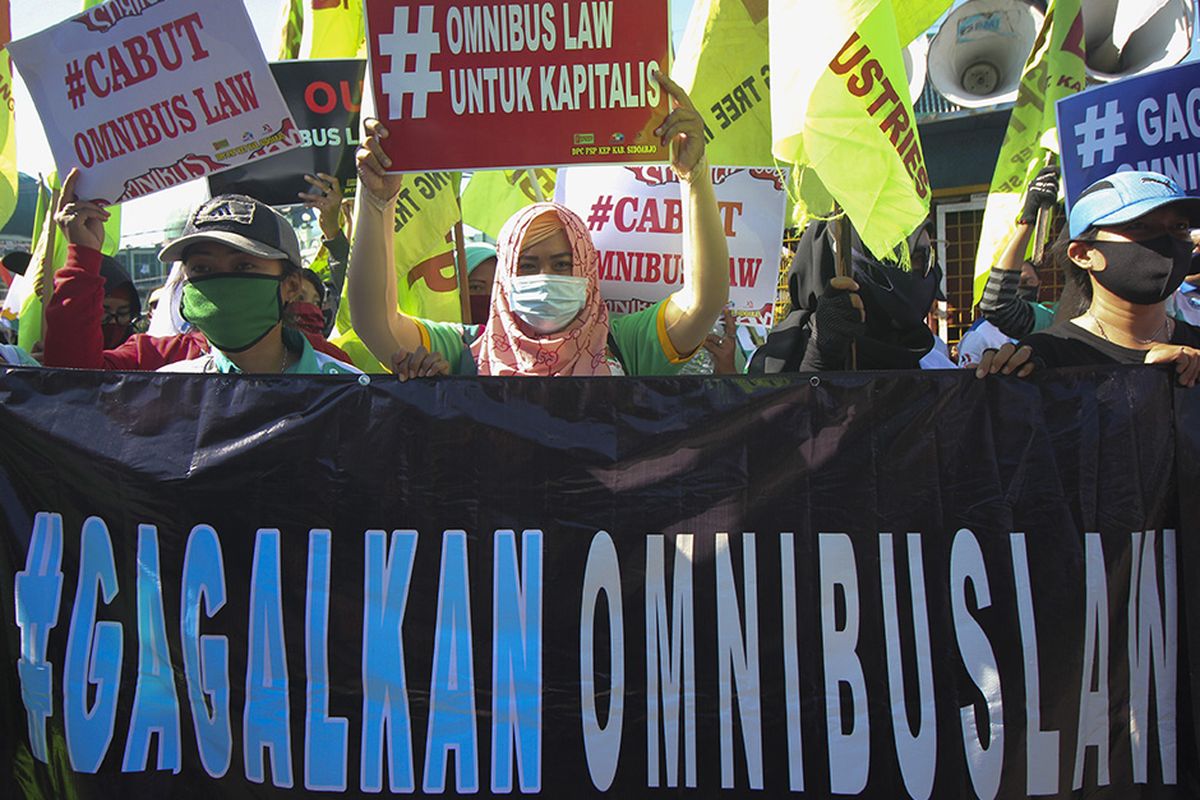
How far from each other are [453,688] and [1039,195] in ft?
10.6

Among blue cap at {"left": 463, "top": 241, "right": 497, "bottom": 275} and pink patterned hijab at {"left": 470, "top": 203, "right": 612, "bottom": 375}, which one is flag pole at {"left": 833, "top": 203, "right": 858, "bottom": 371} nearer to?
pink patterned hijab at {"left": 470, "top": 203, "right": 612, "bottom": 375}

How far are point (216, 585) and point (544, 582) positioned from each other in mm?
722

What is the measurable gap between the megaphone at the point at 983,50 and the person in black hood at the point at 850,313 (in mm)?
6522

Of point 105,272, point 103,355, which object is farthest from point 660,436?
point 105,272

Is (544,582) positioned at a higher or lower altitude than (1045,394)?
lower

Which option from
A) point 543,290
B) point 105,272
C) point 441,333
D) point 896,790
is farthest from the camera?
point 105,272

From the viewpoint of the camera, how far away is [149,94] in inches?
118

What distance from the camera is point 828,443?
2.25 m

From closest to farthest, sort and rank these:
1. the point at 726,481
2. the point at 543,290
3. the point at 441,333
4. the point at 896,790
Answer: the point at 896,790
the point at 726,481
the point at 543,290
the point at 441,333

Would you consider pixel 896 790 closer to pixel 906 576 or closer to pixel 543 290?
pixel 906 576

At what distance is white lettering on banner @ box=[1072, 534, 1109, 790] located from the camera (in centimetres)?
213

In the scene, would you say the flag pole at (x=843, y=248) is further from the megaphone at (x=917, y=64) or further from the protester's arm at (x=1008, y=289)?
the megaphone at (x=917, y=64)

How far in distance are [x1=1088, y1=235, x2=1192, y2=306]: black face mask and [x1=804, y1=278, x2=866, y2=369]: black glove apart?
0.63m

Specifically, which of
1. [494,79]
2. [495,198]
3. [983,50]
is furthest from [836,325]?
[983,50]
